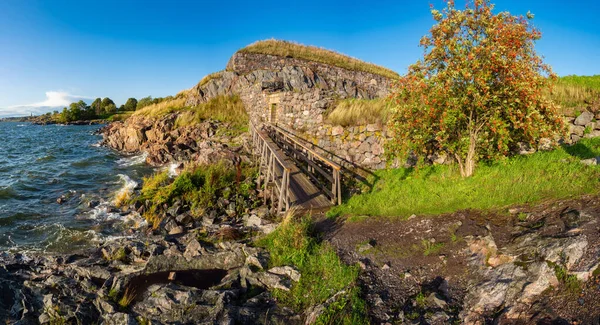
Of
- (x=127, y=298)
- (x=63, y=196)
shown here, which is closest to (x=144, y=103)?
(x=63, y=196)

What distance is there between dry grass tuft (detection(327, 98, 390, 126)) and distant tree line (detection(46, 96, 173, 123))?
63627 mm

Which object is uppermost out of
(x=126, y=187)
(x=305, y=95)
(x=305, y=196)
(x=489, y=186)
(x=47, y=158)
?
(x=305, y=95)

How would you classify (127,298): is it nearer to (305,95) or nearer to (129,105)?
(305,95)

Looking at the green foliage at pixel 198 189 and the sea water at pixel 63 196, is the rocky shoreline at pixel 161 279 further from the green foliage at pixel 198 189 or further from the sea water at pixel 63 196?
the sea water at pixel 63 196

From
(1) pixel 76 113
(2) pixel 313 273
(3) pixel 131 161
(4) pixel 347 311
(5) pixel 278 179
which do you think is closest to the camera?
(4) pixel 347 311

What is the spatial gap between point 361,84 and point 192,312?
39005 millimetres

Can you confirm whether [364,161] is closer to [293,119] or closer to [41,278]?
[293,119]

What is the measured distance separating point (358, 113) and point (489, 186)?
727 centimetres

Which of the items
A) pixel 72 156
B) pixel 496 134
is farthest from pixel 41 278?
pixel 72 156

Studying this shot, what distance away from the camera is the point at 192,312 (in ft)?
18.7

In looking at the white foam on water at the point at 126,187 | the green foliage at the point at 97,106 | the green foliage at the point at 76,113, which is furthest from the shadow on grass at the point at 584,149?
the green foliage at the point at 97,106

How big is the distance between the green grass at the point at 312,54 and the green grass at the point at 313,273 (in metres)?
34.2

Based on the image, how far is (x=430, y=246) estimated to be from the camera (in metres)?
6.66

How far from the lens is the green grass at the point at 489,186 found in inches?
295
